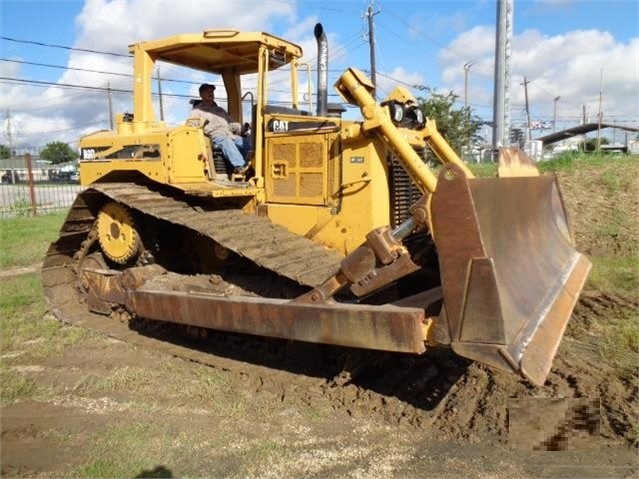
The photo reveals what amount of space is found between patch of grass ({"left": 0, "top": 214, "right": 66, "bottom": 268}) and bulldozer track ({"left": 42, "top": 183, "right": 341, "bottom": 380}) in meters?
3.83

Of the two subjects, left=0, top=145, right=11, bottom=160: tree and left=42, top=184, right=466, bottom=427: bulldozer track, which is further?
left=0, top=145, right=11, bottom=160: tree

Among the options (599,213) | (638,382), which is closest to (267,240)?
(638,382)

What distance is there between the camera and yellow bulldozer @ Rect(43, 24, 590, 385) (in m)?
3.27

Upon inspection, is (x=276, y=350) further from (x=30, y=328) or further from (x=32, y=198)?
(x=32, y=198)

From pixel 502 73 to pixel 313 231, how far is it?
7.40 meters

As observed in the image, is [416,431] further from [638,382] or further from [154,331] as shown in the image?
[154,331]

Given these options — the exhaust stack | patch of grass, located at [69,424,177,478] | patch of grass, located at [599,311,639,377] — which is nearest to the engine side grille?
the exhaust stack

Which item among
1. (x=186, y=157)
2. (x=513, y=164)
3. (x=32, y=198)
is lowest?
(x=32, y=198)

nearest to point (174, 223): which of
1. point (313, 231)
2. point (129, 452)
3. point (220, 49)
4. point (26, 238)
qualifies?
point (313, 231)

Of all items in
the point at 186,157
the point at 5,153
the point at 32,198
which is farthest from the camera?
the point at 5,153

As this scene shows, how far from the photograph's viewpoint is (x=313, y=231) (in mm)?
5027

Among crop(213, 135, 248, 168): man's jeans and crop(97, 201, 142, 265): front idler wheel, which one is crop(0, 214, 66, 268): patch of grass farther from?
crop(213, 135, 248, 168): man's jeans

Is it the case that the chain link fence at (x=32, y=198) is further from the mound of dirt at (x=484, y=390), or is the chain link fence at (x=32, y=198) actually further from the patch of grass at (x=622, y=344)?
the patch of grass at (x=622, y=344)

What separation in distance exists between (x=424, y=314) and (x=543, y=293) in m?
1.09
